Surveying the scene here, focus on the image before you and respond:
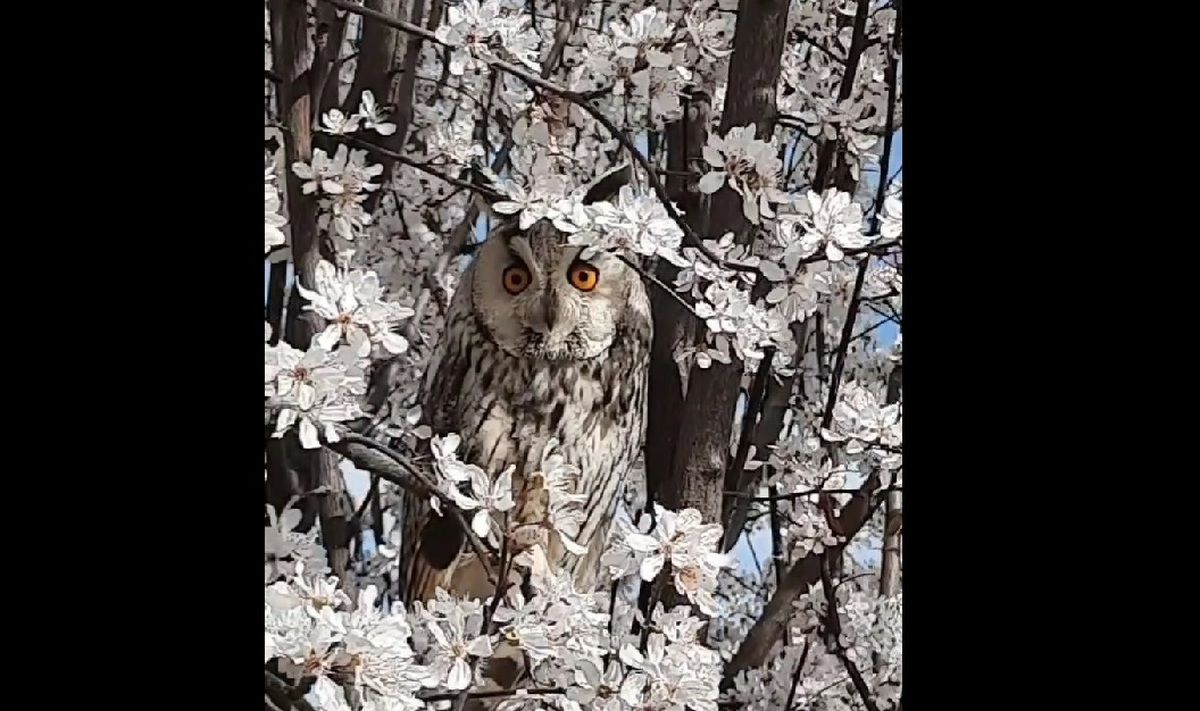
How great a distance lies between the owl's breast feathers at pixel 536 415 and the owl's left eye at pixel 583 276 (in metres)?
0.05

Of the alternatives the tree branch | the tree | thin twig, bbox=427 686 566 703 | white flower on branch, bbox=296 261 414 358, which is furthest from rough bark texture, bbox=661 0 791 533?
white flower on branch, bbox=296 261 414 358

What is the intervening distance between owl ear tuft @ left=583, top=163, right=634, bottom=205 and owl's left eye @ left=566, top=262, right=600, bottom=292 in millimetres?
57

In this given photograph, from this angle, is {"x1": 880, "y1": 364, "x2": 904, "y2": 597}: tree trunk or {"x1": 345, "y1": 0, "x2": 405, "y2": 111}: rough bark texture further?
{"x1": 880, "y1": 364, "x2": 904, "y2": 597}: tree trunk

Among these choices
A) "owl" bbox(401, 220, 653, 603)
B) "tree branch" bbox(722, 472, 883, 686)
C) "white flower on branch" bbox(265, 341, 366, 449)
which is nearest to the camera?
"white flower on branch" bbox(265, 341, 366, 449)

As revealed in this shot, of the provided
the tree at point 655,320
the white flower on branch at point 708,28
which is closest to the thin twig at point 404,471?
the tree at point 655,320

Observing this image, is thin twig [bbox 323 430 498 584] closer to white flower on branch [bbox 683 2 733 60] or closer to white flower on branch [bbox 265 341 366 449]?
white flower on branch [bbox 265 341 366 449]

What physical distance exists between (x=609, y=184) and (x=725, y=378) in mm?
220

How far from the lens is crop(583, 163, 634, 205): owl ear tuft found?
1192mm

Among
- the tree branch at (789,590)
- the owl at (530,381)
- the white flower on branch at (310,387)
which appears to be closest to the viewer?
the white flower on branch at (310,387)

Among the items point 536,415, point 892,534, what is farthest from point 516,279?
point 892,534

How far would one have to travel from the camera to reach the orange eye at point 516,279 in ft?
3.89

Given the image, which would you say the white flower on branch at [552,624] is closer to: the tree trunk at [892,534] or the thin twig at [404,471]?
the thin twig at [404,471]
